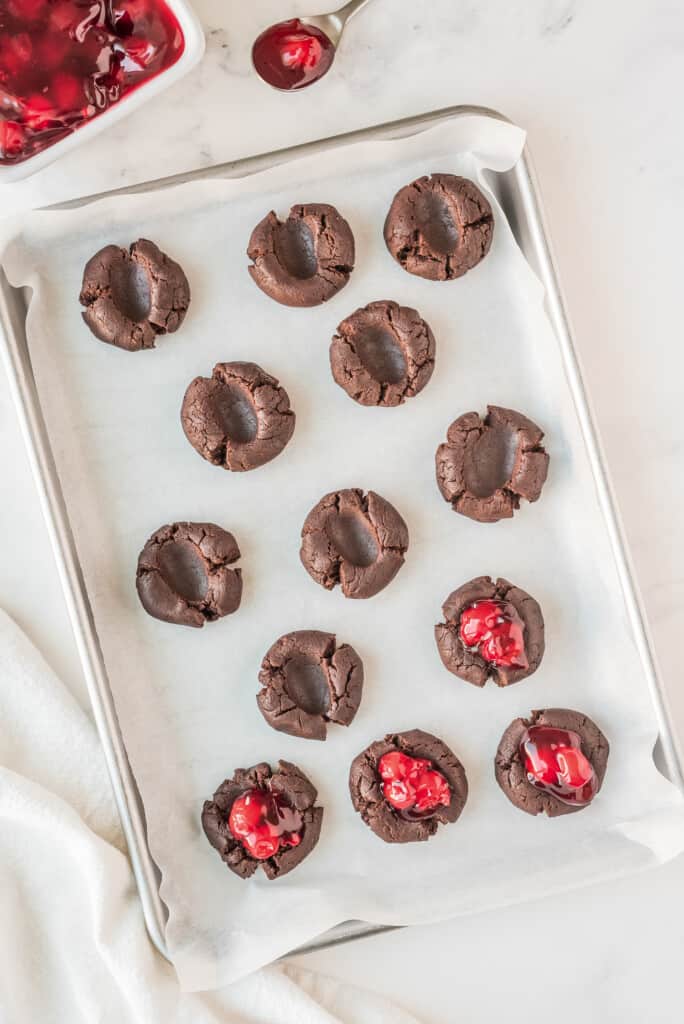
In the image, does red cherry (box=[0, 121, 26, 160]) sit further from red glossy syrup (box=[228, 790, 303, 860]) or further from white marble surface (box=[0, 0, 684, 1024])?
red glossy syrup (box=[228, 790, 303, 860])

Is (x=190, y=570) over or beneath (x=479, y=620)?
over

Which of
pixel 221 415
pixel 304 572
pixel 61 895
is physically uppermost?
pixel 221 415

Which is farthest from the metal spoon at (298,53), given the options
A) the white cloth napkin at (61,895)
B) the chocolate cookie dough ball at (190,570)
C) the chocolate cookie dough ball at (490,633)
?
the white cloth napkin at (61,895)

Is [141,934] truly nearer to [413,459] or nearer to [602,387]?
[413,459]

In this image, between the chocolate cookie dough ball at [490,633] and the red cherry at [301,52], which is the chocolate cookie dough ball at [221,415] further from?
the red cherry at [301,52]

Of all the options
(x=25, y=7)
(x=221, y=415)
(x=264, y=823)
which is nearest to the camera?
(x=25, y=7)

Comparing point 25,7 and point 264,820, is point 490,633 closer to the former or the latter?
point 264,820

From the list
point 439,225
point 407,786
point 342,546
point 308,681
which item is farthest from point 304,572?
point 439,225
